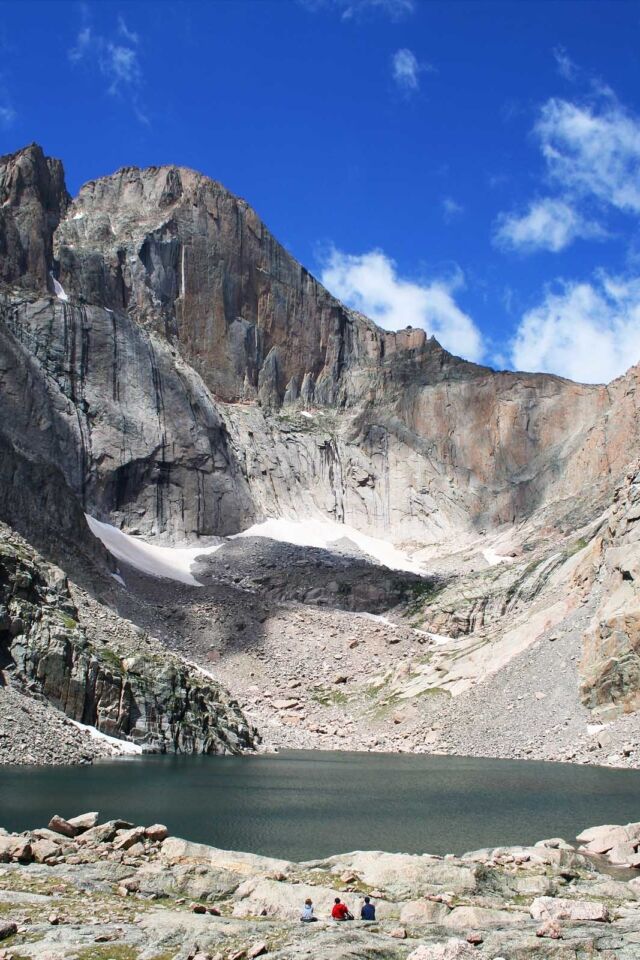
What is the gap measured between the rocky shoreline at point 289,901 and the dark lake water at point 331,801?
403 centimetres

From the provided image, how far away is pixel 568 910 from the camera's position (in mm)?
19625

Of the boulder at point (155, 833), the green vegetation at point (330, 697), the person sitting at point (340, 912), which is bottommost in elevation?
the person sitting at point (340, 912)

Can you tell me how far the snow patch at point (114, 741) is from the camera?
54.3m

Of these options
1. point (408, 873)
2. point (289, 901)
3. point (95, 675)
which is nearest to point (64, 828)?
point (289, 901)

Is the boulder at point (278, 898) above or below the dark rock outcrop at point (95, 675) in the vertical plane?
below

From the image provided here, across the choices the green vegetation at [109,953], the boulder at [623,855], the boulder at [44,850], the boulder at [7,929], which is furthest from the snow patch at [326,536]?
the green vegetation at [109,953]

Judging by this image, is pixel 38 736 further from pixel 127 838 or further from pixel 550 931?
pixel 550 931

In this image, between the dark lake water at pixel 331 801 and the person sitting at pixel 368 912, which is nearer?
the person sitting at pixel 368 912

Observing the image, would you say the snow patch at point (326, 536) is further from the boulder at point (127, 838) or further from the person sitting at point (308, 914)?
the person sitting at point (308, 914)

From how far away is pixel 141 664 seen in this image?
62.6 m

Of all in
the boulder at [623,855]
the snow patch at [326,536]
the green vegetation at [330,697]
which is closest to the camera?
the boulder at [623,855]

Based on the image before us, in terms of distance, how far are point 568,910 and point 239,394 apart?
5619 inches

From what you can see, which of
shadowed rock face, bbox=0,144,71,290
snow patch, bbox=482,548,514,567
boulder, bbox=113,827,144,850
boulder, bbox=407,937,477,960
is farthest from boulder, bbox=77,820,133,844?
shadowed rock face, bbox=0,144,71,290

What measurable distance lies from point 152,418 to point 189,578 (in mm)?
30680
